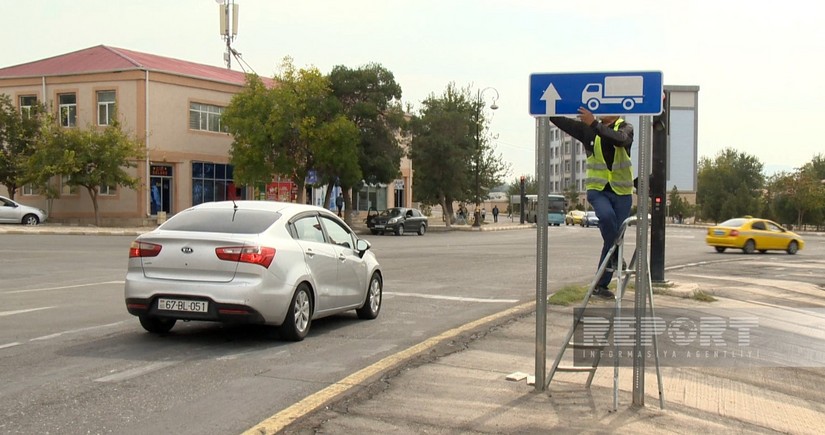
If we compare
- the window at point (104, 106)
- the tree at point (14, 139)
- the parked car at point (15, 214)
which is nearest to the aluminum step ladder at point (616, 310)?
the parked car at point (15, 214)

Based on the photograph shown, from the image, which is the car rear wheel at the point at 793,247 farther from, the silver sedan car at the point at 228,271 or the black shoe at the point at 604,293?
the silver sedan car at the point at 228,271

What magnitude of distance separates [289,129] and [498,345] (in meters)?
33.8

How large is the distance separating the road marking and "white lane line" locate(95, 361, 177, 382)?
5.63 ft

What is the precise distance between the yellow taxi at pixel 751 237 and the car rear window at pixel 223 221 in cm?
2484

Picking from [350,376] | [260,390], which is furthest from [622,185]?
[260,390]

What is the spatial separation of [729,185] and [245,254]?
274 ft

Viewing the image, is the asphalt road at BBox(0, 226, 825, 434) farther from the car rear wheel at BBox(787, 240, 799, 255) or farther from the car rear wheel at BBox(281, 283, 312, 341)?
the car rear wheel at BBox(787, 240, 799, 255)

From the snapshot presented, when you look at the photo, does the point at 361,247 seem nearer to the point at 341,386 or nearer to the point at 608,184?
the point at 608,184

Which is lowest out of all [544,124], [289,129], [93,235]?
[93,235]

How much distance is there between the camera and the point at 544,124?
5727 millimetres

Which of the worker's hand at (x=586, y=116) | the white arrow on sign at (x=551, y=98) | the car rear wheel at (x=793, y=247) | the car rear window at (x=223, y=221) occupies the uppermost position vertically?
the white arrow on sign at (x=551, y=98)

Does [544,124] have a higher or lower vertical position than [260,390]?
higher

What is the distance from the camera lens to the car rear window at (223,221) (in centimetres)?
829

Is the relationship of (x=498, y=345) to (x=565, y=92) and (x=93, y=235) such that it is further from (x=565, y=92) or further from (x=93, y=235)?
(x=93, y=235)
